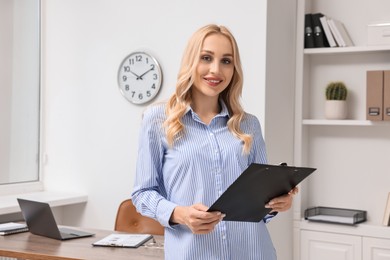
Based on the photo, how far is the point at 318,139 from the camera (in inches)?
170

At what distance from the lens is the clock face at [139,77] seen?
421 cm

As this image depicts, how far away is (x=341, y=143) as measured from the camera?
425 centimetres

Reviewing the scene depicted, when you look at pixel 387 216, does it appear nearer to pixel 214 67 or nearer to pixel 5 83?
Result: pixel 214 67

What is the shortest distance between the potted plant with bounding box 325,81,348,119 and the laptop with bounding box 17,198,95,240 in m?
1.85

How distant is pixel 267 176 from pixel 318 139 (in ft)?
8.82

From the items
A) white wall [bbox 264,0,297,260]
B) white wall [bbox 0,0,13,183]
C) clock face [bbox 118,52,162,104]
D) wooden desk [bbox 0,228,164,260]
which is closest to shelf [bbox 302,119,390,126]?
white wall [bbox 264,0,297,260]

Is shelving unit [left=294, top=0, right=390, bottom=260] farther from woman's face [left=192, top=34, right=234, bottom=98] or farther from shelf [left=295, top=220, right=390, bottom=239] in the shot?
woman's face [left=192, top=34, right=234, bottom=98]

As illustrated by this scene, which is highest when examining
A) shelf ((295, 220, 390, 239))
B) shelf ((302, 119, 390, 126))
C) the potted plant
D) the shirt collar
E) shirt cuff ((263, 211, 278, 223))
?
the potted plant

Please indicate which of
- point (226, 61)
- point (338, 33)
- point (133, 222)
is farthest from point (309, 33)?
point (226, 61)

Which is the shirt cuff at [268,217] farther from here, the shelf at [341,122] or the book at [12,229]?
the shelf at [341,122]

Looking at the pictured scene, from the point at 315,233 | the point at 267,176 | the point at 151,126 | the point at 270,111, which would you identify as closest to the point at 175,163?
the point at 151,126

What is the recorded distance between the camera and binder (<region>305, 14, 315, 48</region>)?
4168mm

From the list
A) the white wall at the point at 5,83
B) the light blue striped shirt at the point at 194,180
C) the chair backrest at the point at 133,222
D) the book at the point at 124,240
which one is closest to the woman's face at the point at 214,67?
the light blue striped shirt at the point at 194,180

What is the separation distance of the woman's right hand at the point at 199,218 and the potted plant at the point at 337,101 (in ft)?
8.26
